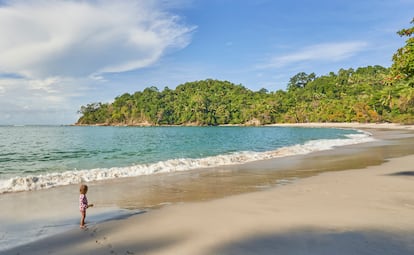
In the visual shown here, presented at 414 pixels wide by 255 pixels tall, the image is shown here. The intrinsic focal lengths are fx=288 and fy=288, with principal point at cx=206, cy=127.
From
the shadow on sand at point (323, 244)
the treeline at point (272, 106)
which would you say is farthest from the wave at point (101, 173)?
the treeline at point (272, 106)

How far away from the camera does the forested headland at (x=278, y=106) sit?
102438mm

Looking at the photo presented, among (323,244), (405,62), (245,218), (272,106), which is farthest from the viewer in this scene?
(272,106)

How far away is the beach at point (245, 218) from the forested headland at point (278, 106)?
276ft

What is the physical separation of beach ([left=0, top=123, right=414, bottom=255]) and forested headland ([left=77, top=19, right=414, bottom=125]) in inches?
3315

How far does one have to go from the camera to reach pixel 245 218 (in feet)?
21.8

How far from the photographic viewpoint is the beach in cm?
512

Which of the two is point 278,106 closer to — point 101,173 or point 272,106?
point 272,106

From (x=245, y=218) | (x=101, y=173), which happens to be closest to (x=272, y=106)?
(x=101, y=173)

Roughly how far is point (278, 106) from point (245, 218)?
479 feet

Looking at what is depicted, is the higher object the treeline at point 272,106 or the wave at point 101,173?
the treeline at point 272,106

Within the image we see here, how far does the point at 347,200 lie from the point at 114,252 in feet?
20.7

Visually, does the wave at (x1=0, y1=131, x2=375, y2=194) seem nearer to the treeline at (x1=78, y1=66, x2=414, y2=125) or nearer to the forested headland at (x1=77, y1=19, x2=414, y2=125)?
the forested headland at (x1=77, y1=19, x2=414, y2=125)

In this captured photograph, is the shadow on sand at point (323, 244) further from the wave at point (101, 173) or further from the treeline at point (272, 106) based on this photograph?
the treeline at point (272, 106)

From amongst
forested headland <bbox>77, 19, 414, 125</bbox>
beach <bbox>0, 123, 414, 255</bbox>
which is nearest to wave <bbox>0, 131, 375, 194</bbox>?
beach <bbox>0, 123, 414, 255</bbox>
